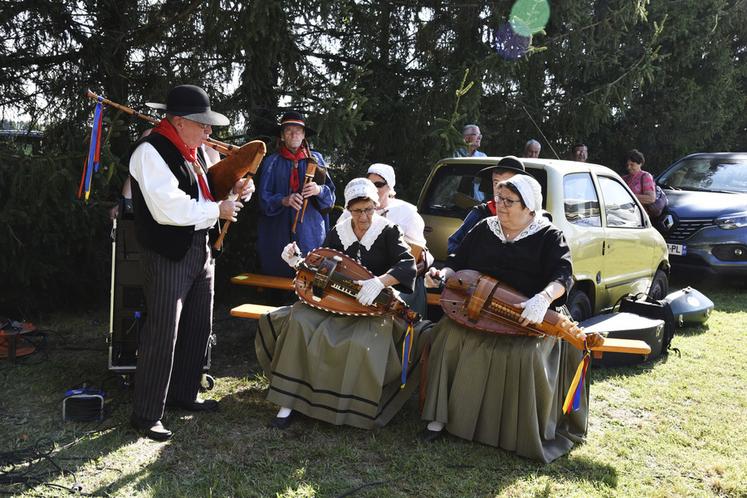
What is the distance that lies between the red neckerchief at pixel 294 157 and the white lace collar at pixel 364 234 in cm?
127

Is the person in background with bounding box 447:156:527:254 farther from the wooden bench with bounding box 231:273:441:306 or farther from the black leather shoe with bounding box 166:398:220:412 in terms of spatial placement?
the black leather shoe with bounding box 166:398:220:412

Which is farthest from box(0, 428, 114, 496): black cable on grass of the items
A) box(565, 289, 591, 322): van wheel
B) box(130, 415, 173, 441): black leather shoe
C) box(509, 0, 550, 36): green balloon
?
box(509, 0, 550, 36): green balloon

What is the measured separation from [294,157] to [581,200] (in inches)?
95.9

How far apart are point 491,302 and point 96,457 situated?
231cm

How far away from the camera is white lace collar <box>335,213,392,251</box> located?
416 centimetres

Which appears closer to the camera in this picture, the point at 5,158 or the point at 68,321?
the point at 5,158

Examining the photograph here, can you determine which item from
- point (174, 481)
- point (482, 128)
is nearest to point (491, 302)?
point (174, 481)

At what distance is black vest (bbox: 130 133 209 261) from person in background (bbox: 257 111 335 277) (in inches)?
64.4

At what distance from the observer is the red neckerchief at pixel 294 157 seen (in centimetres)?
547

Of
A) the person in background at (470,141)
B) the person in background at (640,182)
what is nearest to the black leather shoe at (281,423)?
the person in background at (470,141)

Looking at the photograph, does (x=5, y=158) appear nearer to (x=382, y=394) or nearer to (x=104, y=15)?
(x=104, y=15)

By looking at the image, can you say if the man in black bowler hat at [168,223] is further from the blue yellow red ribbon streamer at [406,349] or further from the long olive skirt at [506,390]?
the long olive skirt at [506,390]

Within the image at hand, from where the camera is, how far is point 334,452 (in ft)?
12.0

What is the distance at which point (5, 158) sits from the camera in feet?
17.3
